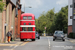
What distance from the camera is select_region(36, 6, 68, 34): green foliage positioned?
8769cm

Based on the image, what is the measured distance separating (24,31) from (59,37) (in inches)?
245

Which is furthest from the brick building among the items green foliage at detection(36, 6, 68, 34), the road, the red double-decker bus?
green foliage at detection(36, 6, 68, 34)

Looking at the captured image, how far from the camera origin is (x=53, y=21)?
9362cm

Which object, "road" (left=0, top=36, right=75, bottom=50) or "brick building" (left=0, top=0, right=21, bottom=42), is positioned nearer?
"road" (left=0, top=36, right=75, bottom=50)

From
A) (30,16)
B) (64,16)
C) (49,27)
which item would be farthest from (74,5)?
(49,27)

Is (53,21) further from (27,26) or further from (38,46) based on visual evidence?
(38,46)

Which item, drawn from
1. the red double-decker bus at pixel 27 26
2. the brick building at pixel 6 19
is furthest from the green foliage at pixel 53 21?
the red double-decker bus at pixel 27 26

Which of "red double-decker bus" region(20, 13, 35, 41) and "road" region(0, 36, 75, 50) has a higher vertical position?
"red double-decker bus" region(20, 13, 35, 41)

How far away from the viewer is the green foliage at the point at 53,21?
8769cm

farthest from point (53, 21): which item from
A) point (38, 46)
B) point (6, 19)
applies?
point (38, 46)

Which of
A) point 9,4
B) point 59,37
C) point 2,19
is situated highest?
point 9,4

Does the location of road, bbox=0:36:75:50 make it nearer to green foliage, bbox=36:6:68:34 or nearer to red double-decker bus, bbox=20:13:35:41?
red double-decker bus, bbox=20:13:35:41

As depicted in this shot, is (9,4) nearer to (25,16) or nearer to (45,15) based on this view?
(25,16)

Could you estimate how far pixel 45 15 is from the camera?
4144 inches
